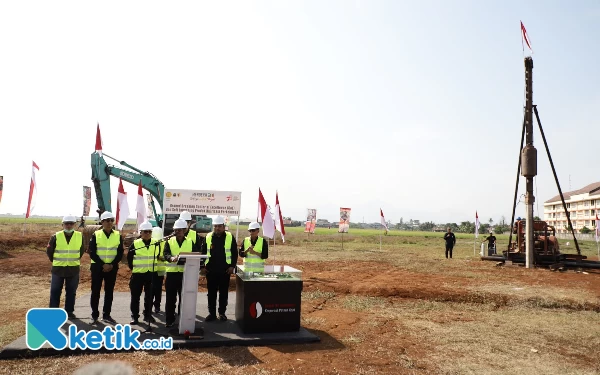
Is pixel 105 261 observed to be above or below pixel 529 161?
below

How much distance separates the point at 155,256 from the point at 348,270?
11.0m

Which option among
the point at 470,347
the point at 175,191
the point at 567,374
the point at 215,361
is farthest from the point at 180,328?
the point at 175,191

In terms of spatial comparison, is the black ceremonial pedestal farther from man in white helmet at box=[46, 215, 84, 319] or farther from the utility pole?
the utility pole

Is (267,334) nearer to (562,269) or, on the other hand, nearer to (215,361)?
(215,361)

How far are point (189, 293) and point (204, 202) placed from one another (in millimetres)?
6171

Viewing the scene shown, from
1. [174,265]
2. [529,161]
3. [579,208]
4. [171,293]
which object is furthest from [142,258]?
[579,208]

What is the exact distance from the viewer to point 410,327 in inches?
325

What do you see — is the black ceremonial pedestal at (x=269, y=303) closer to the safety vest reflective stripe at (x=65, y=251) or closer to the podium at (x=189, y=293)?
the podium at (x=189, y=293)

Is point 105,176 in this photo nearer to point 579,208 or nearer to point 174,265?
point 174,265

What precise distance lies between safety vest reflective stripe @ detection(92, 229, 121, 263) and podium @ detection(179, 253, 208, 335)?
1.85m

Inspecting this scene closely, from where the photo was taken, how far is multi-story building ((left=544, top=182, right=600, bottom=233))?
281 feet

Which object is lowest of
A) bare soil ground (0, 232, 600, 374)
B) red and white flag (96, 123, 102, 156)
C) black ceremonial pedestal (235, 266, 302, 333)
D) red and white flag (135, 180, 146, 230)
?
bare soil ground (0, 232, 600, 374)

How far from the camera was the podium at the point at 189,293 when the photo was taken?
261 inches

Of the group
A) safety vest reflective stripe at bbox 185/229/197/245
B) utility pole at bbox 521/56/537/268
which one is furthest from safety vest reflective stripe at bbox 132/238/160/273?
utility pole at bbox 521/56/537/268
